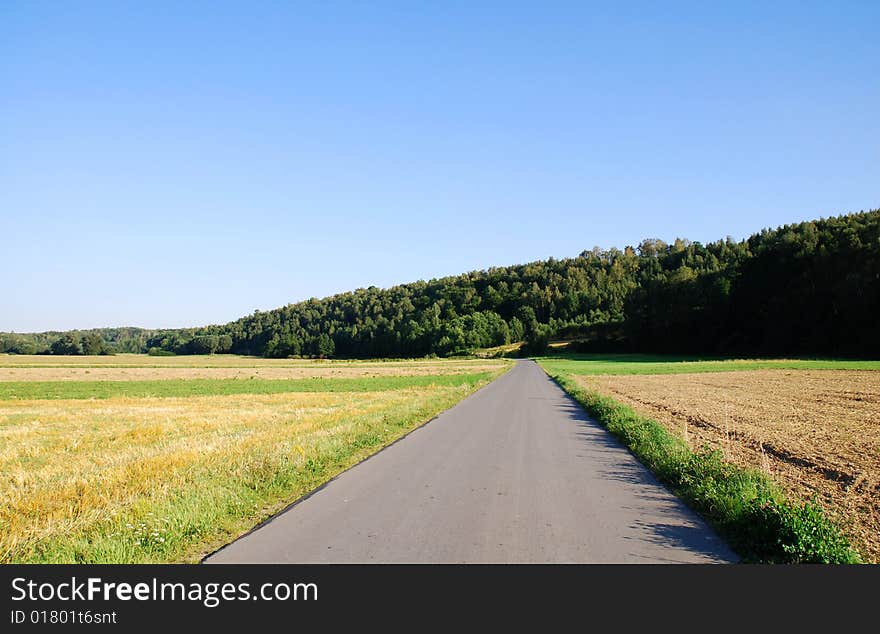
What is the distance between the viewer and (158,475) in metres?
9.77

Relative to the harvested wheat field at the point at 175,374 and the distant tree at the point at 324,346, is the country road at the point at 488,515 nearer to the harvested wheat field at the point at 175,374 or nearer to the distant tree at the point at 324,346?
the harvested wheat field at the point at 175,374

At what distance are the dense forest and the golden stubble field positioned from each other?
77.2 meters

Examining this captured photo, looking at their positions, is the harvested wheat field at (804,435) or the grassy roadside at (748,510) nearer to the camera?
the grassy roadside at (748,510)

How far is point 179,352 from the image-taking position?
178m

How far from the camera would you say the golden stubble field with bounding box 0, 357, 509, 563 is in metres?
6.20

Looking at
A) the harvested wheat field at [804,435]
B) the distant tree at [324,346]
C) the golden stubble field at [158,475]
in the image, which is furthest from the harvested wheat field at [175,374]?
the distant tree at [324,346]

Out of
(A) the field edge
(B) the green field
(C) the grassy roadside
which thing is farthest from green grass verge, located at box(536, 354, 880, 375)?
(C) the grassy roadside

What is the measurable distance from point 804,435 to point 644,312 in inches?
3999

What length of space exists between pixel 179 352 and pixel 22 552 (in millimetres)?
189602

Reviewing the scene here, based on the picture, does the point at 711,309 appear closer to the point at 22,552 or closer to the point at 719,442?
the point at 719,442

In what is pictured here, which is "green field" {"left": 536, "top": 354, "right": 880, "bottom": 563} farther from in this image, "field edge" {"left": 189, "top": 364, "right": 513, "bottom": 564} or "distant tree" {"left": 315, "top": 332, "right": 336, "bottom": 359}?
"distant tree" {"left": 315, "top": 332, "right": 336, "bottom": 359}

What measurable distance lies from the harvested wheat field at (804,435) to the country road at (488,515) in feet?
7.07

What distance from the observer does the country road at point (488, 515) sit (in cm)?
565
